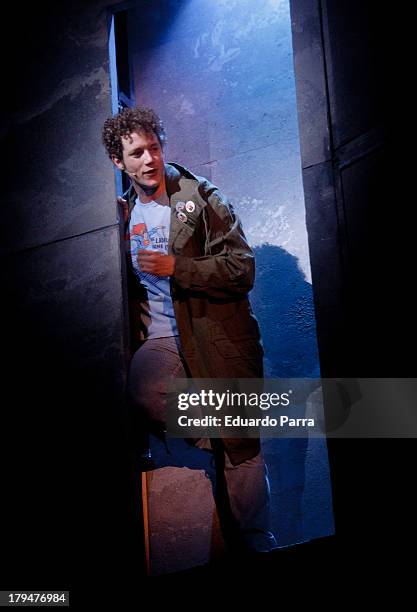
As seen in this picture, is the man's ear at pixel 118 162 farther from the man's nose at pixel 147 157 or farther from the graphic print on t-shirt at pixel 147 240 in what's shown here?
the graphic print on t-shirt at pixel 147 240

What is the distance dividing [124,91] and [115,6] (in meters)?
0.84

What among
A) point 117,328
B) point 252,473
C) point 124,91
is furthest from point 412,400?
point 124,91

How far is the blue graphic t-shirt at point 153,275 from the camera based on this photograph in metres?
4.25

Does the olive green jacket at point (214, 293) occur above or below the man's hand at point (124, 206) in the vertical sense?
below

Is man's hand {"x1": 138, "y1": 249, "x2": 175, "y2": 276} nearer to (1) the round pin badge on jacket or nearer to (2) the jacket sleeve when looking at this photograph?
(2) the jacket sleeve

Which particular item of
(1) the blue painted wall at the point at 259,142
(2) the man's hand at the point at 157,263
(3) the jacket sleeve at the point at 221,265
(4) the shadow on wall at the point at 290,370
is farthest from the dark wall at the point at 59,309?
(4) the shadow on wall at the point at 290,370

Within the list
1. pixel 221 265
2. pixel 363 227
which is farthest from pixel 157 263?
pixel 363 227

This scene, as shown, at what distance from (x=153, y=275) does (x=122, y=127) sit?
3.74 ft

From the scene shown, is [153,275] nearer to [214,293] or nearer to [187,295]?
[187,295]

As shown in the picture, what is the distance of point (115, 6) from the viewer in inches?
187

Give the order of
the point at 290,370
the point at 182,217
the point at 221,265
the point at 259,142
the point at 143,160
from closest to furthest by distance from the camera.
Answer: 1. the point at 221,265
2. the point at 182,217
3. the point at 143,160
4. the point at 290,370
5. the point at 259,142

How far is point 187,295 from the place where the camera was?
13.5ft

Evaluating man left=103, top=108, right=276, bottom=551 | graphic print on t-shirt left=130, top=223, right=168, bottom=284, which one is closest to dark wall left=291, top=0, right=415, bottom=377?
man left=103, top=108, right=276, bottom=551

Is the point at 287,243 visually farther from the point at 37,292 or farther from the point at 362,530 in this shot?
the point at 362,530
